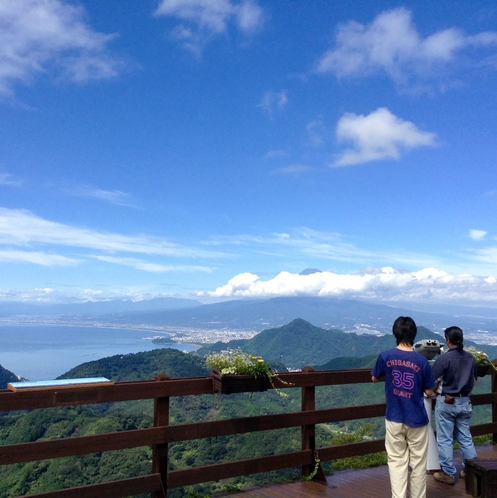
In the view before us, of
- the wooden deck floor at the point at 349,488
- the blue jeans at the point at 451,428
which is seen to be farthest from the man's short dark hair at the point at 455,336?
the wooden deck floor at the point at 349,488

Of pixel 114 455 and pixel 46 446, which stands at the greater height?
pixel 46 446

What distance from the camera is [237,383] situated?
16.7 feet

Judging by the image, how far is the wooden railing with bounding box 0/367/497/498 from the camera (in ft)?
13.8

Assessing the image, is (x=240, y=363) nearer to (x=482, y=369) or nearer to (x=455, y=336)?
(x=455, y=336)

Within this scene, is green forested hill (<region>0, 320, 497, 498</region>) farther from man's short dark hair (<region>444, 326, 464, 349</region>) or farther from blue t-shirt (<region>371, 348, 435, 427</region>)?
man's short dark hair (<region>444, 326, 464, 349</region>)

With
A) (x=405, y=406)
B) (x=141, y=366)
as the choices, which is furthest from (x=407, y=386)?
(x=141, y=366)

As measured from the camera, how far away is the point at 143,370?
209 feet

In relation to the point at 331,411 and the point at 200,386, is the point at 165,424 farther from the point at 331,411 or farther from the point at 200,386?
the point at 331,411

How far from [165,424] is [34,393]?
1.28m

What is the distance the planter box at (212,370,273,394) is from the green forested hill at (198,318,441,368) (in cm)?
13120

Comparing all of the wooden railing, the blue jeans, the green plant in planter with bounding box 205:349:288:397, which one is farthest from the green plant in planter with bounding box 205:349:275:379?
the blue jeans

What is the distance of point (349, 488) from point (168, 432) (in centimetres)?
224

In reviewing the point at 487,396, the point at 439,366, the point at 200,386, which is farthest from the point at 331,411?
the point at 487,396

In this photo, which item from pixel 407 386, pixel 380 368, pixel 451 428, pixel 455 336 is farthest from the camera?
pixel 451 428
